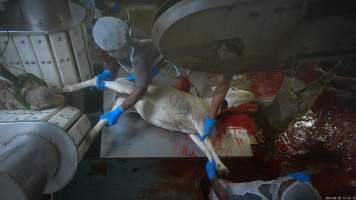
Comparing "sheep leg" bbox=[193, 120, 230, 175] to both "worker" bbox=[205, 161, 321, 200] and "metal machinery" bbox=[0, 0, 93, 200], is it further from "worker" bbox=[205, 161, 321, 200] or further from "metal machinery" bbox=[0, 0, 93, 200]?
"metal machinery" bbox=[0, 0, 93, 200]

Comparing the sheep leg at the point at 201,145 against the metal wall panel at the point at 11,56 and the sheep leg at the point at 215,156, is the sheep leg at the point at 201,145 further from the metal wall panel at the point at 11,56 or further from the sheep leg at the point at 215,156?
the metal wall panel at the point at 11,56

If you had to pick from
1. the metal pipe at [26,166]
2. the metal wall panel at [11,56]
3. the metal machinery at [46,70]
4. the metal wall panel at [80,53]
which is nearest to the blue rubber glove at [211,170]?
the metal machinery at [46,70]

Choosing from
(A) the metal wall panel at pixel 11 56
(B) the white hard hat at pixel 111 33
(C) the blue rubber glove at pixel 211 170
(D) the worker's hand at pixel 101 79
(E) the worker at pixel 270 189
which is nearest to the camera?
(E) the worker at pixel 270 189

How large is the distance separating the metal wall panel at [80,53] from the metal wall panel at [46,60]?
0.50ft

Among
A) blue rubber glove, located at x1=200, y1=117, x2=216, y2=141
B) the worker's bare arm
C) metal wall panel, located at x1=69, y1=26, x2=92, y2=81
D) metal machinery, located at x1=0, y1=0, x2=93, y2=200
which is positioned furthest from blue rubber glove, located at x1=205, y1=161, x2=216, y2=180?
metal wall panel, located at x1=69, y1=26, x2=92, y2=81

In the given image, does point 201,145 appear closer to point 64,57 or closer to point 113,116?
point 113,116

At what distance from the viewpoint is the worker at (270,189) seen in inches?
56.2

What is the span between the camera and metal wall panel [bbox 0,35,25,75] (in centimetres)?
176

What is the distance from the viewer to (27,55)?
184 centimetres

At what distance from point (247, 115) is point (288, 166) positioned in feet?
1.78

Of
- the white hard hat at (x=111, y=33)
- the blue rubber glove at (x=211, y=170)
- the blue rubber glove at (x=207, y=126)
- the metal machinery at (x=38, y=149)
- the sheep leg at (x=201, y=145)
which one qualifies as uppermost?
the white hard hat at (x=111, y=33)

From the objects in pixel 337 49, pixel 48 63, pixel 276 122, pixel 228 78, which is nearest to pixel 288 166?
pixel 276 122

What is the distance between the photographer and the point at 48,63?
188 cm

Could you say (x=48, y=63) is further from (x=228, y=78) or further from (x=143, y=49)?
(x=228, y=78)
